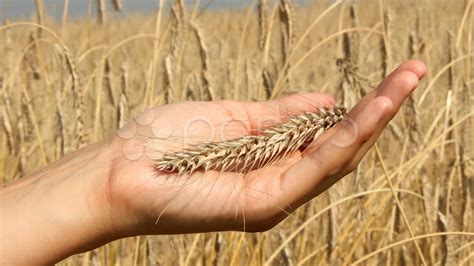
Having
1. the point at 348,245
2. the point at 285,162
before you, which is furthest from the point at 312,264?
the point at 285,162

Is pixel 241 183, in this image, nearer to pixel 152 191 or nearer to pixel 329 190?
pixel 152 191

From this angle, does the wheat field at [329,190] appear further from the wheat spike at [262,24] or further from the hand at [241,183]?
the hand at [241,183]

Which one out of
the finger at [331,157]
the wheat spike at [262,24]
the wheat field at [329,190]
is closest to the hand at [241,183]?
the finger at [331,157]

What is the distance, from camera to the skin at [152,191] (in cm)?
117

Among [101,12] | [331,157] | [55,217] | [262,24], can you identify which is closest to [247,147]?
[331,157]

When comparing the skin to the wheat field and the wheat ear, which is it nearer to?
the wheat ear

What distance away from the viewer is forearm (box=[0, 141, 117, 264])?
1259 mm

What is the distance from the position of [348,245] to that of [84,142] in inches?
26.9

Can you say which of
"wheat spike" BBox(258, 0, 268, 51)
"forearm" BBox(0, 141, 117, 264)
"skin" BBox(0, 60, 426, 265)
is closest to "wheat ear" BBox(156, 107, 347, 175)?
"skin" BBox(0, 60, 426, 265)

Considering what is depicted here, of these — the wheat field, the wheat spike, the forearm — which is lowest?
the forearm

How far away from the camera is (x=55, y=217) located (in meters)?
1.26

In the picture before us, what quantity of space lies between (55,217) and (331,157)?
48 centimetres

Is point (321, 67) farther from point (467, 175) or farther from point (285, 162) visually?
point (285, 162)

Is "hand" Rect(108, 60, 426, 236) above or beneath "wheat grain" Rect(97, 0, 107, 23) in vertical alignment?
beneath
